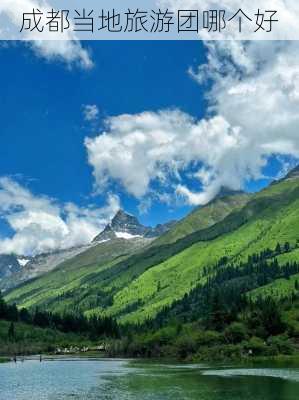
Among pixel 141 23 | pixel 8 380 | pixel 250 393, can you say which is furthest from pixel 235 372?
pixel 141 23

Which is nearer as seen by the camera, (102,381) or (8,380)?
(102,381)

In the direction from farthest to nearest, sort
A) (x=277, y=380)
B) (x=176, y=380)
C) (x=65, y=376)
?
(x=65, y=376) → (x=176, y=380) → (x=277, y=380)

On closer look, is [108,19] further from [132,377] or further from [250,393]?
[132,377]

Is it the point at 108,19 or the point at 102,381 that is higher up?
the point at 108,19

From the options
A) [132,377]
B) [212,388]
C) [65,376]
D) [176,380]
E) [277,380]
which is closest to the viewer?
[212,388]

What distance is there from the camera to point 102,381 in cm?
15362

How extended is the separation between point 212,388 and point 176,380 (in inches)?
844

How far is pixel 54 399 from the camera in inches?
4552

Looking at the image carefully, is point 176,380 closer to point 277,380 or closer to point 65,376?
point 277,380

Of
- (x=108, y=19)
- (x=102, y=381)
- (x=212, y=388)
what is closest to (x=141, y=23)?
(x=108, y=19)

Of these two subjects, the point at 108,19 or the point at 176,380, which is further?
the point at 176,380

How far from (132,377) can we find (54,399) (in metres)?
47.1

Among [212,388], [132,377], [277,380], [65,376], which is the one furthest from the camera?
[65,376]

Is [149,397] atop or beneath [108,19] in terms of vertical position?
beneath
